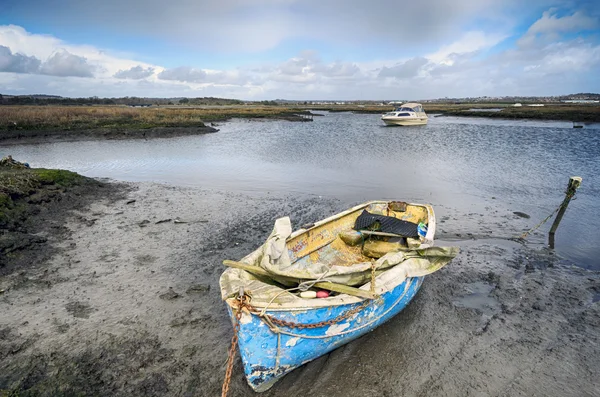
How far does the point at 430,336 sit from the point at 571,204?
11376mm

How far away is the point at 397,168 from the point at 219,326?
56.9 ft

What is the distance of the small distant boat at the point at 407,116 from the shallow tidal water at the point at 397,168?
10653 mm

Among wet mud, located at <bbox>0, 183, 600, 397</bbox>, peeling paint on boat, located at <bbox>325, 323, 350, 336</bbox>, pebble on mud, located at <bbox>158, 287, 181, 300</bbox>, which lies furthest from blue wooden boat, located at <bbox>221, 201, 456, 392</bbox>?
pebble on mud, located at <bbox>158, 287, 181, 300</bbox>

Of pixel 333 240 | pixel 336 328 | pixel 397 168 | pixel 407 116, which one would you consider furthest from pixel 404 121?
pixel 336 328

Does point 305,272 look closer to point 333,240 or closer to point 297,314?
point 297,314

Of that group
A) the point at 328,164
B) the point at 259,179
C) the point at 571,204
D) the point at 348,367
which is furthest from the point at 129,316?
the point at 328,164

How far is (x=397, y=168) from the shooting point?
2145cm

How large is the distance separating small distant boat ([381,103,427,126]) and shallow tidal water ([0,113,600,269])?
10653 millimetres

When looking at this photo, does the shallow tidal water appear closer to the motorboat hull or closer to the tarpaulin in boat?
the tarpaulin in boat

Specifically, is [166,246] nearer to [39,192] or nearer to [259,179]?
[39,192]

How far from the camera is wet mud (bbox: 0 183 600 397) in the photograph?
522cm

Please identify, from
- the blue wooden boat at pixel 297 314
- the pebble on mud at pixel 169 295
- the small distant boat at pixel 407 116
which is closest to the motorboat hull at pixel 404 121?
the small distant boat at pixel 407 116

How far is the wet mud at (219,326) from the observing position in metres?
5.22

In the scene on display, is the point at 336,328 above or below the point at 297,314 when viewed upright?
below
